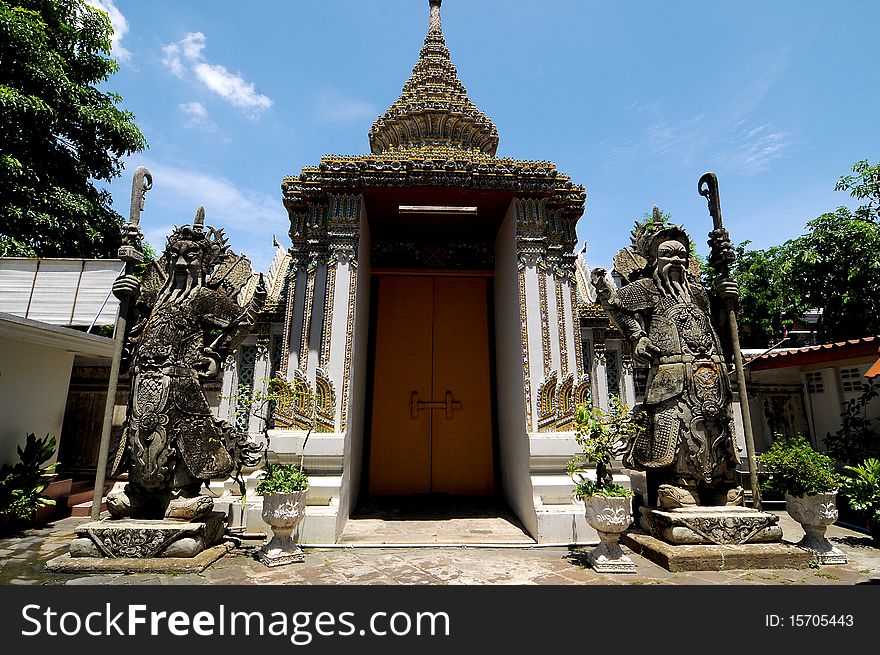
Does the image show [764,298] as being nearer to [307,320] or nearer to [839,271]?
[839,271]

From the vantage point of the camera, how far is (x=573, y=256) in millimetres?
6766

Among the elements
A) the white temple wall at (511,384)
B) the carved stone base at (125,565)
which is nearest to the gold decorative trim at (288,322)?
the carved stone base at (125,565)

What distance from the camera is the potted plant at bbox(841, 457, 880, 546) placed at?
17.5ft

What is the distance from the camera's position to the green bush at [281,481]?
181 inches

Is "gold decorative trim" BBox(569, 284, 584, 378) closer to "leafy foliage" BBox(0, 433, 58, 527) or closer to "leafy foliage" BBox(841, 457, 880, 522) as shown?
"leafy foliage" BBox(841, 457, 880, 522)

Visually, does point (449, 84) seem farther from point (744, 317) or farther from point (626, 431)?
point (744, 317)

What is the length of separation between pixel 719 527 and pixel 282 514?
14.3 feet

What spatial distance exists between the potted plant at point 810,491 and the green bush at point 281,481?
4.86m

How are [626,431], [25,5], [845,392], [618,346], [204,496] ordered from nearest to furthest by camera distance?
[204,496] → [626,431] → [845,392] → [618,346] → [25,5]

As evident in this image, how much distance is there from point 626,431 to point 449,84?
782 cm

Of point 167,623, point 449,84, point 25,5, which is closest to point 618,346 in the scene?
point 449,84

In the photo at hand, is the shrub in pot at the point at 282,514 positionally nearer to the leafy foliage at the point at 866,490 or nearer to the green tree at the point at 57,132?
the leafy foliage at the point at 866,490

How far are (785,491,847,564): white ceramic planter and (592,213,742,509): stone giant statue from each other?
1.85 ft

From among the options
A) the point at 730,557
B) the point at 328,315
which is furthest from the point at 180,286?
the point at 730,557
